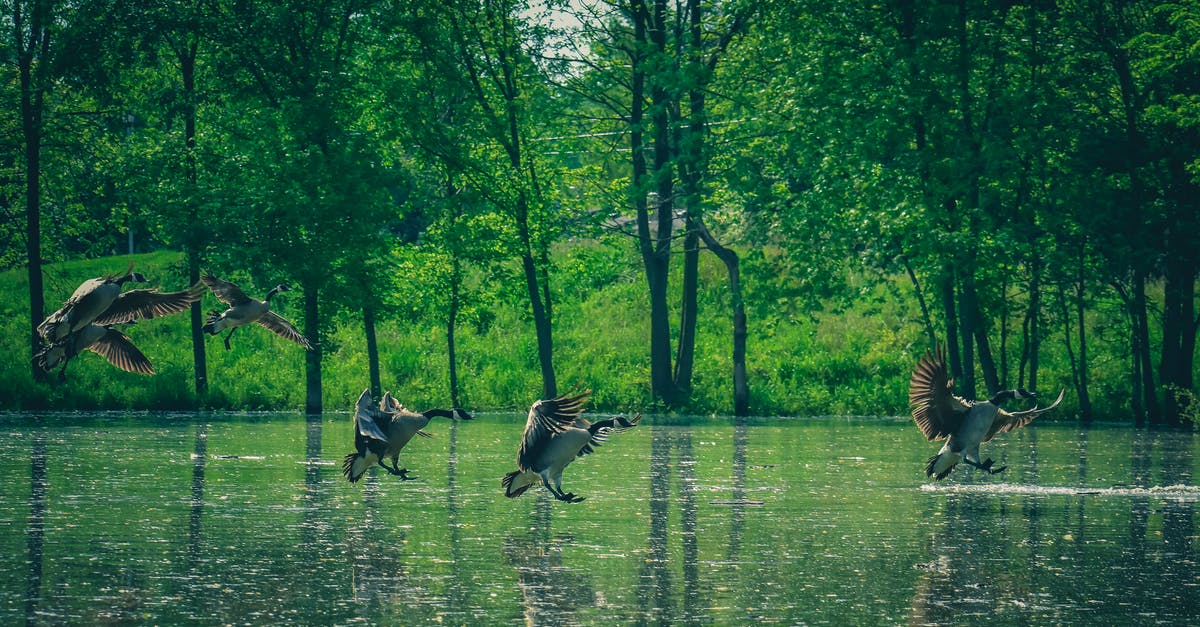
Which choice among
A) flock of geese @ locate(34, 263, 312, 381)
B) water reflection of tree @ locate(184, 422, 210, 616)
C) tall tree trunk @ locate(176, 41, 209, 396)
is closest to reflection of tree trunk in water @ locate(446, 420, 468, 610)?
water reflection of tree @ locate(184, 422, 210, 616)

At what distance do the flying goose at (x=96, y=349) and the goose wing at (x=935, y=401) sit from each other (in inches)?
364

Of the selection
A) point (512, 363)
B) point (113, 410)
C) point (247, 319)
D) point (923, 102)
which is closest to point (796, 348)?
point (512, 363)

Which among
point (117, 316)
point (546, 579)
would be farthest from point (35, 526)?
point (546, 579)

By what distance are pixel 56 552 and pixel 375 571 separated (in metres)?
2.90

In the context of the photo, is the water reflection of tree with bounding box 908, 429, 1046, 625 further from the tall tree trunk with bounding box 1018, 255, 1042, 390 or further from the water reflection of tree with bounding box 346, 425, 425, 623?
the tall tree trunk with bounding box 1018, 255, 1042, 390

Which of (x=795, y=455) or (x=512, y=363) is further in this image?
(x=512, y=363)

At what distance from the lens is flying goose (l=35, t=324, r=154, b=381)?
17.4 m

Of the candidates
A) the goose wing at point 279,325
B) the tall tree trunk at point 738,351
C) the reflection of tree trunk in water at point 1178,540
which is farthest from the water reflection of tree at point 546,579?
the tall tree trunk at point 738,351

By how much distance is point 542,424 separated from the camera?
15492 mm

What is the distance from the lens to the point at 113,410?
36719 mm

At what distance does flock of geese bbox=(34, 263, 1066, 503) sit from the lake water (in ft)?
1.93

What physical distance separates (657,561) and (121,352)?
9.27 meters

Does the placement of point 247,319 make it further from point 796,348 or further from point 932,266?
point 796,348

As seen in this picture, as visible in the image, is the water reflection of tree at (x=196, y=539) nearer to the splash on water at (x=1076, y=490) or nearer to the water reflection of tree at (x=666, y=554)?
the water reflection of tree at (x=666, y=554)
